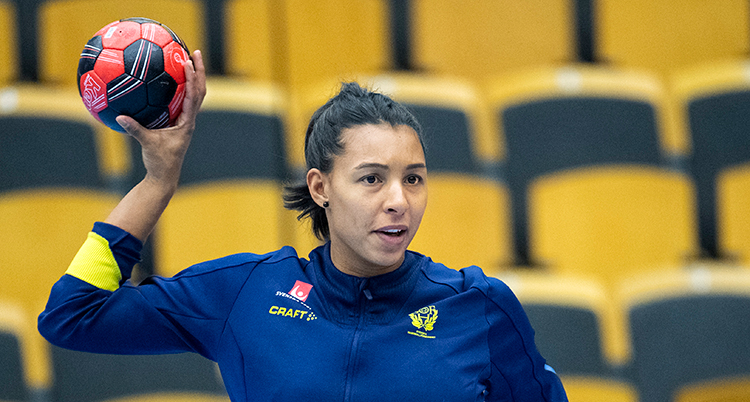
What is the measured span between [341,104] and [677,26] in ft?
6.30

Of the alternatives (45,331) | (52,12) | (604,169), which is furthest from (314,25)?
(45,331)

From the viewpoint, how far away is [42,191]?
1.95 meters

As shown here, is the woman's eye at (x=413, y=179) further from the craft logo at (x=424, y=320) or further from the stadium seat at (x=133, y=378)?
the stadium seat at (x=133, y=378)

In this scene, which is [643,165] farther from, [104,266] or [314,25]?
[104,266]

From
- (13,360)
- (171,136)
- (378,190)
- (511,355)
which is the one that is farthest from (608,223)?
(13,360)

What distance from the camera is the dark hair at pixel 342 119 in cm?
90

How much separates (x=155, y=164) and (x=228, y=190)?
1.09 metres

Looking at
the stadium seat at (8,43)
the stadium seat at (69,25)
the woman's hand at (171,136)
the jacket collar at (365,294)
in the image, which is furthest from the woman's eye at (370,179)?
the stadium seat at (8,43)

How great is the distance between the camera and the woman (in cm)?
86

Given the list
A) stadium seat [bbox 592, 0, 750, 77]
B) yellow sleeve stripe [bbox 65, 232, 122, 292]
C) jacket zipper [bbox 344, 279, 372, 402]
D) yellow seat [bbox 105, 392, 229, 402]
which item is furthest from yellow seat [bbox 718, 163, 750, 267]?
yellow sleeve stripe [bbox 65, 232, 122, 292]

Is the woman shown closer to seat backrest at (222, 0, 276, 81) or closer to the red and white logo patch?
the red and white logo patch

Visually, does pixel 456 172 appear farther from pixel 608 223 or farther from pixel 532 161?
pixel 608 223

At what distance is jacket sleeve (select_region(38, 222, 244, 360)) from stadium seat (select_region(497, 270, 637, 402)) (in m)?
1.18

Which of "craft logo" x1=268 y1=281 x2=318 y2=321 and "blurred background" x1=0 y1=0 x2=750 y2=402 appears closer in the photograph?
"craft logo" x1=268 y1=281 x2=318 y2=321
